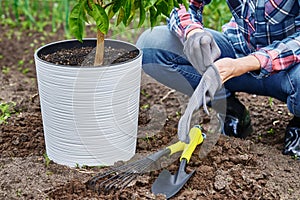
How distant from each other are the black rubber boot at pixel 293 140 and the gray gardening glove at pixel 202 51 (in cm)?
50

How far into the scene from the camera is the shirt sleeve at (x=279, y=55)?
1.83 metres

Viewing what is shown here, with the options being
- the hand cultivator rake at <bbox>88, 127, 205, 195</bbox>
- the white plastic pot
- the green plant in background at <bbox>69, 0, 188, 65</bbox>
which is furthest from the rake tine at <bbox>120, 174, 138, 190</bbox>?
the green plant in background at <bbox>69, 0, 188, 65</bbox>

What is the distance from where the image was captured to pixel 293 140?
2.05m

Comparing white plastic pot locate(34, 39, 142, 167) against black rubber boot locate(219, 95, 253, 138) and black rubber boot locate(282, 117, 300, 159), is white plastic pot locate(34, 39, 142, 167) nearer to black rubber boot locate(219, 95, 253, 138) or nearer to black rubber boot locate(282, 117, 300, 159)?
black rubber boot locate(219, 95, 253, 138)

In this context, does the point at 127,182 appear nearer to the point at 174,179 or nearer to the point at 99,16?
the point at 174,179

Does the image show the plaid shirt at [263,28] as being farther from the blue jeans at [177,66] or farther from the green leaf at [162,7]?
the green leaf at [162,7]

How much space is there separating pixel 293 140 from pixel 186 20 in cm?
61

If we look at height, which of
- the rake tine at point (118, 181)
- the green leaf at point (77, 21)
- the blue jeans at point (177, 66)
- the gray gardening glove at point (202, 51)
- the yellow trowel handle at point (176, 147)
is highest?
the green leaf at point (77, 21)

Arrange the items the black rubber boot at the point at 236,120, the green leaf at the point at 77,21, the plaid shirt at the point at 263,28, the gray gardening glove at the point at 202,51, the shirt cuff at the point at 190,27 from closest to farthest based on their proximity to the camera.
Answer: the green leaf at the point at 77,21
the gray gardening glove at the point at 202,51
the plaid shirt at the point at 263,28
the shirt cuff at the point at 190,27
the black rubber boot at the point at 236,120

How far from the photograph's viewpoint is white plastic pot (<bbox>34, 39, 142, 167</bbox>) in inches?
66.1

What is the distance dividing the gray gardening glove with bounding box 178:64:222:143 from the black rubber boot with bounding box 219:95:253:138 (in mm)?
→ 523

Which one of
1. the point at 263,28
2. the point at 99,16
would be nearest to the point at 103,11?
the point at 99,16

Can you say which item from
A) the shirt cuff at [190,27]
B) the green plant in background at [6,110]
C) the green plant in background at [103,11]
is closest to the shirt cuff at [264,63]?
the shirt cuff at [190,27]

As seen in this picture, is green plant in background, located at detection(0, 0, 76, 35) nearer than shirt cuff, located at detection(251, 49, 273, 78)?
No
